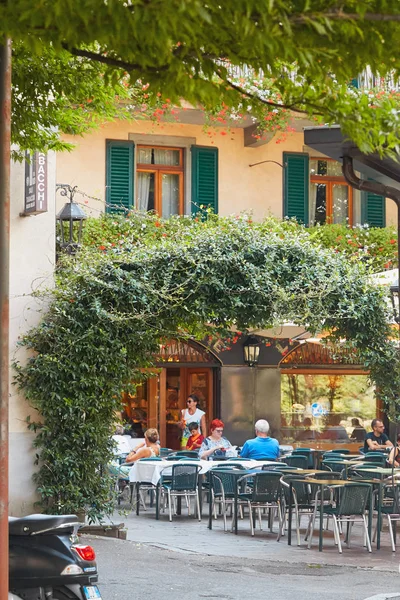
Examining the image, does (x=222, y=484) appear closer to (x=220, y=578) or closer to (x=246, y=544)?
(x=246, y=544)

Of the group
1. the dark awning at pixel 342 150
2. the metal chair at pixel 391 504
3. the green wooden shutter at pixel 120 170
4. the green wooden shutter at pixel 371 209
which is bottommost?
the metal chair at pixel 391 504

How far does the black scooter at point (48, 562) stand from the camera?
642 centimetres

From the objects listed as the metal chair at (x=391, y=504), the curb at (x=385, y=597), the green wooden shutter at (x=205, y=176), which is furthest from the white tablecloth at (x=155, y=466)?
the green wooden shutter at (x=205, y=176)

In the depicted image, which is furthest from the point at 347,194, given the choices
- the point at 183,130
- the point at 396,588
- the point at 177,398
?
the point at 396,588

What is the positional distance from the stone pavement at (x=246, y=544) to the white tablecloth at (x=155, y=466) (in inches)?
25.8

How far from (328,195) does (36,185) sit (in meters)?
11.2

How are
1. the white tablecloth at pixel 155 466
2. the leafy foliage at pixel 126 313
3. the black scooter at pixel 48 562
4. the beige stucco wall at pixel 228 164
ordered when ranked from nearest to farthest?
1. the black scooter at pixel 48 562
2. the leafy foliage at pixel 126 313
3. the white tablecloth at pixel 155 466
4. the beige stucco wall at pixel 228 164

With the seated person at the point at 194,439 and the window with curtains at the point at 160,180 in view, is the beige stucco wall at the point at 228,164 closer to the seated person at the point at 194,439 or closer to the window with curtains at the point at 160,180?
the window with curtains at the point at 160,180

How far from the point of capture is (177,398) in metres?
23.7

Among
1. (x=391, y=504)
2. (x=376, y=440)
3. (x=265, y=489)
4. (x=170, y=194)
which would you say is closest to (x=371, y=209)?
(x=170, y=194)

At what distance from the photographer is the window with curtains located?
22.3 metres

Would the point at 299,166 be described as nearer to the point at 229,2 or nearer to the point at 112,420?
the point at 112,420

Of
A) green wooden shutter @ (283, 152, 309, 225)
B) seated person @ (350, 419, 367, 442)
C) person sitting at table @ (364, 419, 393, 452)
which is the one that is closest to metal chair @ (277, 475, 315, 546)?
person sitting at table @ (364, 419, 393, 452)

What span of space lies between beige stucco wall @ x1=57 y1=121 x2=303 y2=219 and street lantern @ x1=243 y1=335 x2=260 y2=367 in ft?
8.91
